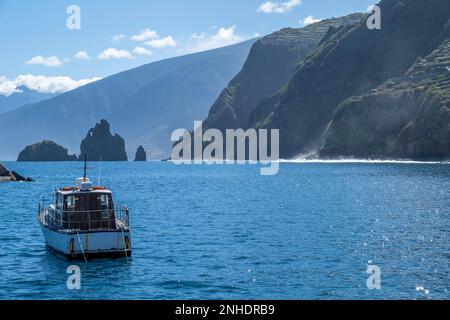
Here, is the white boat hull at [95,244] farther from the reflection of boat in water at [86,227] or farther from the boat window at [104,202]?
the boat window at [104,202]

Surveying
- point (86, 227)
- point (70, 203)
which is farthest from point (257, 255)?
point (70, 203)

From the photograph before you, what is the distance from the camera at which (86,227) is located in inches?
1670

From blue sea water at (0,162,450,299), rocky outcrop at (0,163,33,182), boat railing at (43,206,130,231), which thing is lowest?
blue sea water at (0,162,450,299)

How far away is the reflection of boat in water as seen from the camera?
3994 cm

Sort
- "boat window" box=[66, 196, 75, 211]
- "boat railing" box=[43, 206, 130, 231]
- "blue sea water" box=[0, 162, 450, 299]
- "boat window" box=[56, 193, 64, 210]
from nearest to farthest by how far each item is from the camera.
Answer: "blue sea water" box=[0, 162, 450, 299] → "boat railing" box=[43, 206, 130, 231] → "boat window" box=[66, 196, 75, 211] → "boat window" box=[56, 193, 64, 210]

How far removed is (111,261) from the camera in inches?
1587

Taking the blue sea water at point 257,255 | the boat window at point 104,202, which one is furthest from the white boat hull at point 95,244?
the boat window at point 104,202

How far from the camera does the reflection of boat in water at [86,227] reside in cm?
3994

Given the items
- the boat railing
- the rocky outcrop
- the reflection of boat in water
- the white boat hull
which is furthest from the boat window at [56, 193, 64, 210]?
the rocky outcrop

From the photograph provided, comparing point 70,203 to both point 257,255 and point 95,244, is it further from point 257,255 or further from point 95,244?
point 257,255

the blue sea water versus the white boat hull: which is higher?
the white boat hull

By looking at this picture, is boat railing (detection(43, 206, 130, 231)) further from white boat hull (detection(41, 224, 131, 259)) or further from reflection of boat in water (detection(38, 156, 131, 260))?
white boat hull (detection(41, 224, 131, 259))

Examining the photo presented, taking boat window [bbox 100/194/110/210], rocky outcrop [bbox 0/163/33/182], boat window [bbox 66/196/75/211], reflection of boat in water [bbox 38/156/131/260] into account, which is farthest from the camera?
rocky outcrop [bbox 0/163/33/182]
